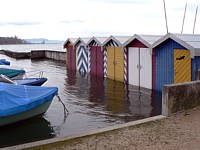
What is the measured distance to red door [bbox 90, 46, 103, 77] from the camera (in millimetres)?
22656

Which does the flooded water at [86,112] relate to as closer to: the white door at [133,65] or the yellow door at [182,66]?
the white door at [133,65]

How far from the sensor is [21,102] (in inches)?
392

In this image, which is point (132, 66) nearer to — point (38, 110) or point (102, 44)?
point (102, 44)

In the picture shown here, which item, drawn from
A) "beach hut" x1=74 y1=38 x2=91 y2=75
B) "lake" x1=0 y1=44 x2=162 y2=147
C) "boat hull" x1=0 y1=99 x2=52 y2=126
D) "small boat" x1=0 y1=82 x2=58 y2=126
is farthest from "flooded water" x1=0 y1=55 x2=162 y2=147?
"beach hut" x1=74 y1=38 x2=91 y2=75

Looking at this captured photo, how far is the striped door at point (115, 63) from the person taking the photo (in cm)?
1994

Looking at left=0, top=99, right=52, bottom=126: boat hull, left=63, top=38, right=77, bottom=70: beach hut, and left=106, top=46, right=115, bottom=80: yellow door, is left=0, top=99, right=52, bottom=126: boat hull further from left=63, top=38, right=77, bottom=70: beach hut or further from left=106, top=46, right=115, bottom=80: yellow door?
left=63, top=38, right=77, bottom=70: beach hut

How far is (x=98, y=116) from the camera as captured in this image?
11.2 metres

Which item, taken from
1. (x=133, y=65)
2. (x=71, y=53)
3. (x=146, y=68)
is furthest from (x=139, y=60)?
(x=71, y=53)

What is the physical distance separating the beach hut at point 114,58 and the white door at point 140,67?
3.40ft

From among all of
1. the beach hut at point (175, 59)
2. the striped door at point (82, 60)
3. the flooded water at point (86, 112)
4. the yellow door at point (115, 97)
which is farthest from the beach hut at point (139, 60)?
the striped door at point (82, 60)

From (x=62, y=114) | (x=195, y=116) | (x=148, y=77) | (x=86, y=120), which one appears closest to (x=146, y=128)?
(x=195, y=116)

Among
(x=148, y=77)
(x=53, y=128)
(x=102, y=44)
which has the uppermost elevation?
(x=102, y=44)

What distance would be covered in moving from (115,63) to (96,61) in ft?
10.0

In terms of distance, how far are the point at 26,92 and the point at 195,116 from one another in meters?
5.86
